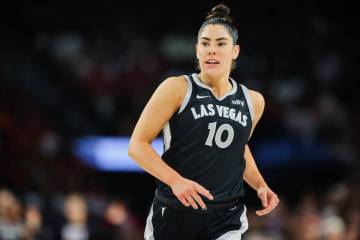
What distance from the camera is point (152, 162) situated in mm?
5109

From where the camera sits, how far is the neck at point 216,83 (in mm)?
5554

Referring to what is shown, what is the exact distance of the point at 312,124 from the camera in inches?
585

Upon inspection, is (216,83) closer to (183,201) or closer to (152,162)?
(152,162)

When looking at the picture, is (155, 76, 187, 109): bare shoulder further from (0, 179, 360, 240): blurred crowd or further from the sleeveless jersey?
(0, 179, 360, 240): blurred crowd

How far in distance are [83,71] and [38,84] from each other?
970 millimetres

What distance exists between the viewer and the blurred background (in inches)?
489

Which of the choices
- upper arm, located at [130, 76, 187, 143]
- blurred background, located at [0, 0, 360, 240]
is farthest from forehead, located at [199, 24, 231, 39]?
blurred background, located at [0, 0, 360, 240]

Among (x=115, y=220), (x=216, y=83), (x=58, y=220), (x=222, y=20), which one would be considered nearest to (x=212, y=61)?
(x=216, y=83)

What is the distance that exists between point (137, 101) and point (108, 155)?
1.17m

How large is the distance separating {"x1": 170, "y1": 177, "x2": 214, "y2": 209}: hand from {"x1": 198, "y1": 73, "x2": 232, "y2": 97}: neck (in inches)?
33.0

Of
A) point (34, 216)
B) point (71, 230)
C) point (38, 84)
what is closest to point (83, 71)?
point (38, 84)

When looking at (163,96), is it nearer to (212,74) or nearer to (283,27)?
(212,74)

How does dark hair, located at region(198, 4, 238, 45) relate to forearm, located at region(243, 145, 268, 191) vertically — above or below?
above

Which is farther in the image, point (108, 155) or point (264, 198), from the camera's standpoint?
point (108, 155)
